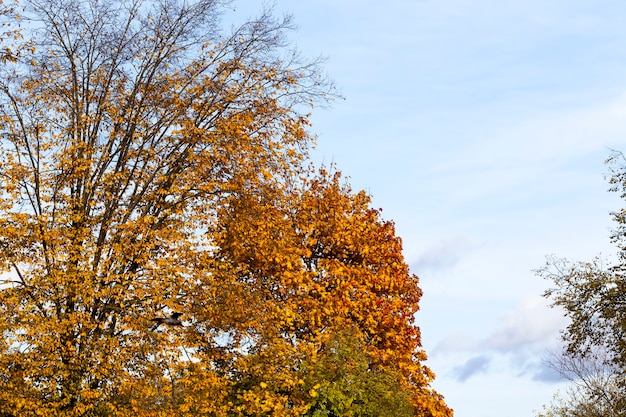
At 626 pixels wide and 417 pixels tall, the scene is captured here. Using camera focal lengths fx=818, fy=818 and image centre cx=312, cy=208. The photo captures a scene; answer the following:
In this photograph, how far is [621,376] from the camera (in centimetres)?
3281

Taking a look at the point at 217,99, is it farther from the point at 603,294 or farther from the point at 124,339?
the point at 603,294

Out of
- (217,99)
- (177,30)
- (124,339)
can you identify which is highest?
(177,30)

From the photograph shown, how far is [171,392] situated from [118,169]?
26.7 feet

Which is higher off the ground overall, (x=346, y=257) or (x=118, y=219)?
(x=346, y=257)

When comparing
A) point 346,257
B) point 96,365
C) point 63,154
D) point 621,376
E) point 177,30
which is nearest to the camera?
point 96,365

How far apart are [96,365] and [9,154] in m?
8.10

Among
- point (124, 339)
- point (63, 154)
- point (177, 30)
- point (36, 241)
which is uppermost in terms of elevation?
point (177, 30)

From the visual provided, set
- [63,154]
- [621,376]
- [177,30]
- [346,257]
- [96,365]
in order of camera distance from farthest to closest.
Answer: [346,257], [621,376], [177,30], [63,154], [96,365]

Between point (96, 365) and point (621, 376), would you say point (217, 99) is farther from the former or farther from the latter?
point (621, 376)

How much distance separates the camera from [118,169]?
93.4 feet

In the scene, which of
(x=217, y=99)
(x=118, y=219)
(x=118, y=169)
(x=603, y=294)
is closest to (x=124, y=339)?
(x=118, y=219)

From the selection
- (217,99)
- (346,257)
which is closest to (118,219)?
(217,99)

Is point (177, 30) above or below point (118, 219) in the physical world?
above

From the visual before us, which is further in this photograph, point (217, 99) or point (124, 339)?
point (217, 99)
